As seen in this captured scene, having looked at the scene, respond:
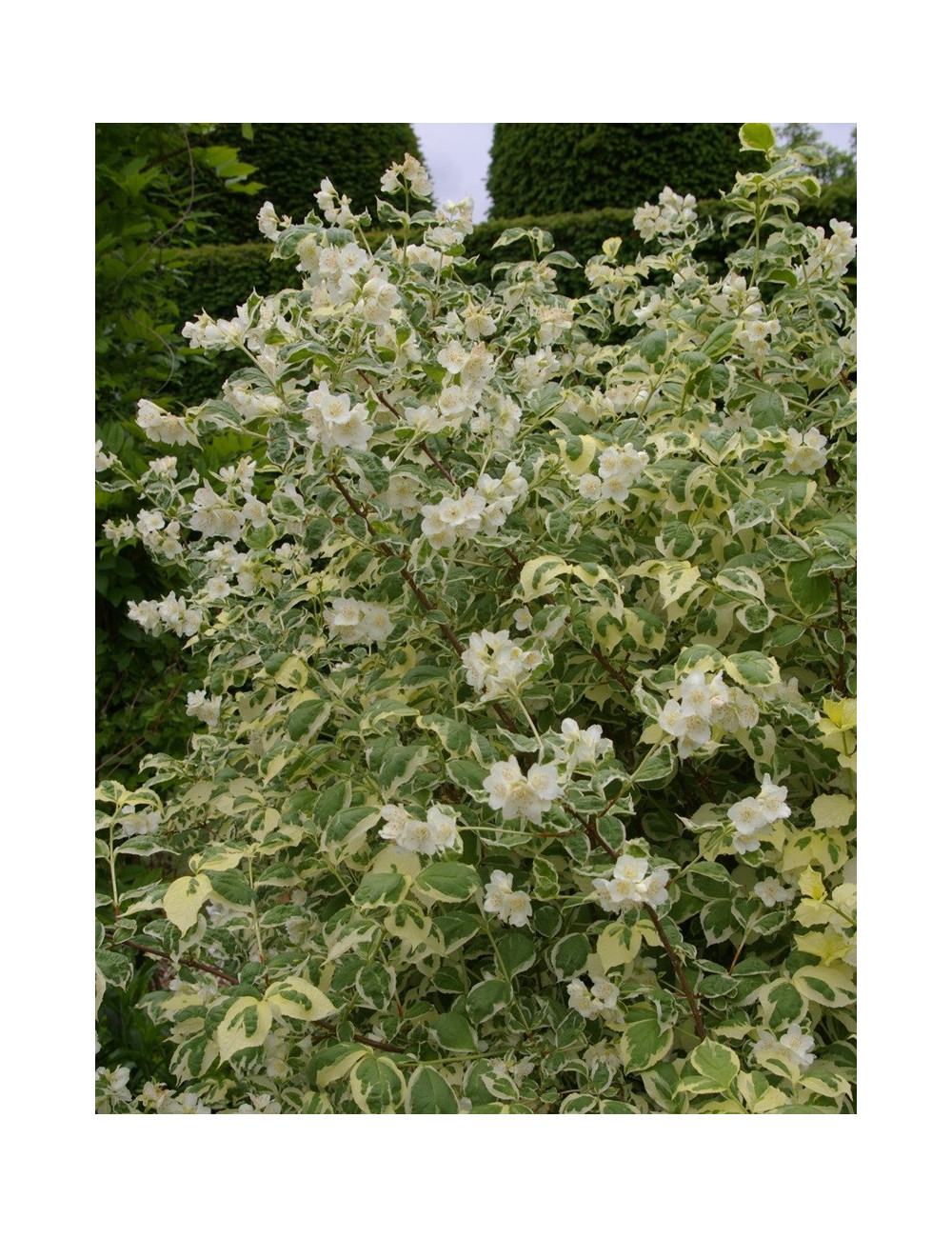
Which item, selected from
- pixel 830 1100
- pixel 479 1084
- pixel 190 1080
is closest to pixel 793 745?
pixel 830 1100

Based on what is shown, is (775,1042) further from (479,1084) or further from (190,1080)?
(190,1080)

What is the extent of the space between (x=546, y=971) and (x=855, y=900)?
490 mm

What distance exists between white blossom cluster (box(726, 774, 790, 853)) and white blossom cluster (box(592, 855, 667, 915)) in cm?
13

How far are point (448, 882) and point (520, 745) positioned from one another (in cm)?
18

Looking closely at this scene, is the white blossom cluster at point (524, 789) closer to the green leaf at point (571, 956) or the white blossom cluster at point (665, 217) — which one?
the green leaf at point (571, 956)

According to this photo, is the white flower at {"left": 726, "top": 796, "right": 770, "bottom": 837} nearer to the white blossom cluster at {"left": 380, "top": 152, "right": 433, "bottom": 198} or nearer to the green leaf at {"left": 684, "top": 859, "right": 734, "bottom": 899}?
the green leaf at {"left": 684, "top": 859, "right": 734, "bottom": 899}

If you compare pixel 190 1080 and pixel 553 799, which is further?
pixel 190 1080

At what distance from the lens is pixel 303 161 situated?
27.9 feet

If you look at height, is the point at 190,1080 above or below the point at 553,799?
below

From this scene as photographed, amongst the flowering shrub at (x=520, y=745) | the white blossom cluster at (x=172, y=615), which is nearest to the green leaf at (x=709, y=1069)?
the flowering shrub at (x=520, y=745)

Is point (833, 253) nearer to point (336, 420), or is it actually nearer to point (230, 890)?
point (336, 420)

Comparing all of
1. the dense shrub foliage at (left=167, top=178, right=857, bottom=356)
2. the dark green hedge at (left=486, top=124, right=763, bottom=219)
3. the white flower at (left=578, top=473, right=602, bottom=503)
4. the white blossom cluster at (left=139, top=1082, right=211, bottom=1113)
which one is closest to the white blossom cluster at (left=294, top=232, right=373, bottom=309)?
the white flower at (left=578, top=473, right=602, bottom=503)

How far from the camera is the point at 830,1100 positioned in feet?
4.05

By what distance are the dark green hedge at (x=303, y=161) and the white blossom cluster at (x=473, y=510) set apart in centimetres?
753
